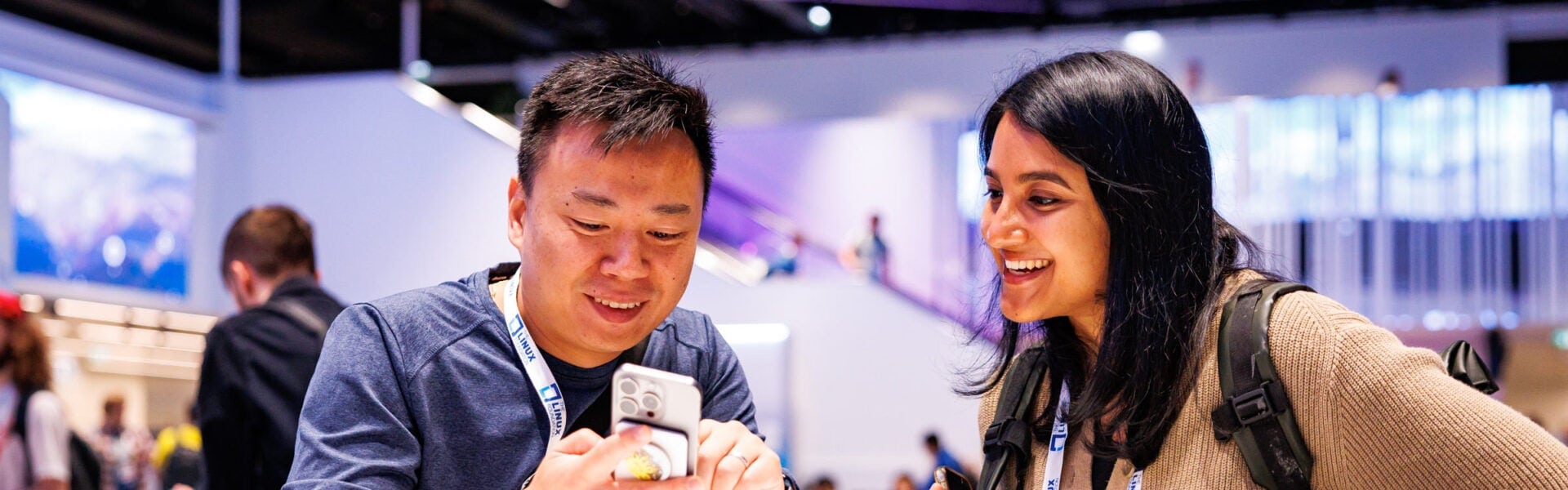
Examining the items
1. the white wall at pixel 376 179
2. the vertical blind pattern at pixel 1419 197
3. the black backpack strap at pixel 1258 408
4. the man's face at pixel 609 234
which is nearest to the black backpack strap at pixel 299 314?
the man's face at pixel 609 234

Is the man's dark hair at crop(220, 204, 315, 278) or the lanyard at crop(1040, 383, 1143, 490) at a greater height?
the man's dark hair at crop(220, 204, 315, 278)

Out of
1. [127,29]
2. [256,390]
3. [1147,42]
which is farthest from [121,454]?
[1147,42]

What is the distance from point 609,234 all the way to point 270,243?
237cm

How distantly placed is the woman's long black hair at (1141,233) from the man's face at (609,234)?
0.57 metres

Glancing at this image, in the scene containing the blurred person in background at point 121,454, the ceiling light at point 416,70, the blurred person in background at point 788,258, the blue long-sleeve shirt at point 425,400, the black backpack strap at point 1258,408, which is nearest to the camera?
the blue long-sleeve shirt at point 425,400

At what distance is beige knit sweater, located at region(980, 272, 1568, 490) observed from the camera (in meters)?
1.58

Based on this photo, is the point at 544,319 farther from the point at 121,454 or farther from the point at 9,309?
the point at 121,454

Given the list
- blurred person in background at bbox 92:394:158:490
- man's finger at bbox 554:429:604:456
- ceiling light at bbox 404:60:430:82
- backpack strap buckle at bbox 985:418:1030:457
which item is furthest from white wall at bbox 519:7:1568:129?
man's finger at bbox 554:429:604:456

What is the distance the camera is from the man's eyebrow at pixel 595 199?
160cm

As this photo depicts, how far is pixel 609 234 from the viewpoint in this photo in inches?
63.5

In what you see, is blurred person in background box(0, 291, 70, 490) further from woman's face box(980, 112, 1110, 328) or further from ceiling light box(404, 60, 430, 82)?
ceiling light box(404, 60, 430, 82)

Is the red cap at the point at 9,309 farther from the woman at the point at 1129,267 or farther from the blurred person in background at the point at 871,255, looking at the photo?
the blurred person in background at the point at 871,255

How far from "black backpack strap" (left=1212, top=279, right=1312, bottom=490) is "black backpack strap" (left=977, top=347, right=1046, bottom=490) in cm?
34

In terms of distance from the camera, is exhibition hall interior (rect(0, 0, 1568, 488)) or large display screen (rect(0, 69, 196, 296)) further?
exhibition hall interior (rect(0, 0, 1568, 488))
